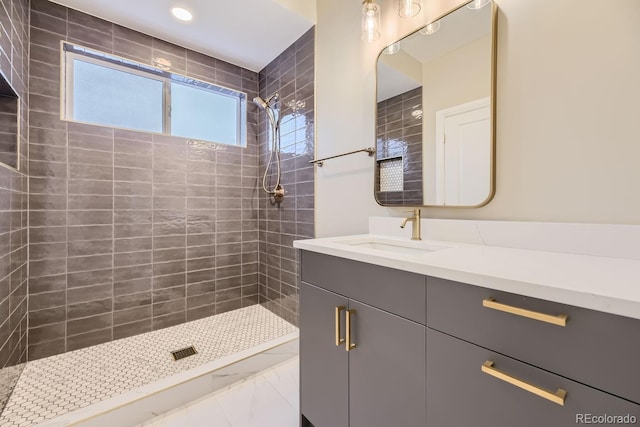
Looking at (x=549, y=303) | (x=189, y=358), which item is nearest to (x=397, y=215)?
(x=549, y=303)

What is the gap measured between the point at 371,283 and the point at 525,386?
0.45 meters

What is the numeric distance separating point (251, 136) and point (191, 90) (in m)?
0.67

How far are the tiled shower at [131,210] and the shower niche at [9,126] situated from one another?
0.26 ft

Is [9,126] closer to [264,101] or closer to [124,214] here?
[124,214]

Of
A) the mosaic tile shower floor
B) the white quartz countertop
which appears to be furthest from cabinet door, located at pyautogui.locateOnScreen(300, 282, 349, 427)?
the mosaic tile shower floor

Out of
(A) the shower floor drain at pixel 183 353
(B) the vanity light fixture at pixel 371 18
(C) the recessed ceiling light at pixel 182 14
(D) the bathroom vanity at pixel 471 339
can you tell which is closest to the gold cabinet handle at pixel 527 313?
(D) the bathroom vanity at pixel 471 339

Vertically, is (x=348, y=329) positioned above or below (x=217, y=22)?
below

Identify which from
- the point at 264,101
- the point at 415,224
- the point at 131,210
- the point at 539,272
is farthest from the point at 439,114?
the point at 131,210

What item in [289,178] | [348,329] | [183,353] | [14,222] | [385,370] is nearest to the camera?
[385,370]

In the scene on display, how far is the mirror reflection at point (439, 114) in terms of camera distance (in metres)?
1.16

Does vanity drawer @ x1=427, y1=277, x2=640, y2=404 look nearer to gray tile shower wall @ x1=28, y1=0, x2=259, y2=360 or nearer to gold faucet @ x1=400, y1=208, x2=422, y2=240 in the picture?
gold faucet @ x1=400, y1=208, x2=422, y2=240

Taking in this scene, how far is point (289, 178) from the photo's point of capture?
7.79ft

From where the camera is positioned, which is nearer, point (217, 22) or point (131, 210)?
point (217, 22)

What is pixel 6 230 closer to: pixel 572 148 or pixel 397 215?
pixel 397 215
